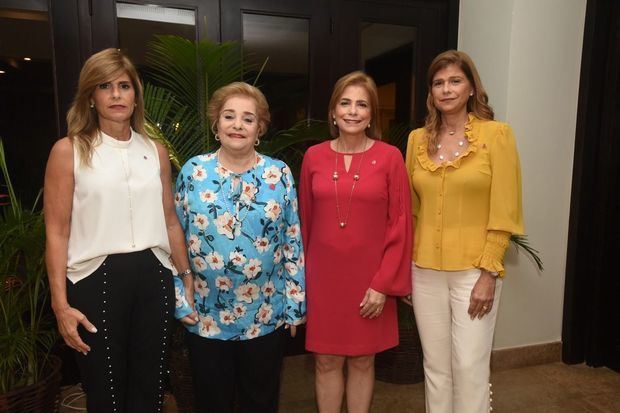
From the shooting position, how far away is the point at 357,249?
1799 mm

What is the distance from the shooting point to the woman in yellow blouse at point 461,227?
172 cm

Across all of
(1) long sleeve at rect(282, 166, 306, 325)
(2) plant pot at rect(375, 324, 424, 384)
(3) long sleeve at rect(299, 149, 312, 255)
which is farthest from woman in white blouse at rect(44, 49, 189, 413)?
(2) plant pot at rect(375, 324, 424, 384)

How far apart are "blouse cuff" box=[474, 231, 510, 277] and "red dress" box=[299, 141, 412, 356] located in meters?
0.27

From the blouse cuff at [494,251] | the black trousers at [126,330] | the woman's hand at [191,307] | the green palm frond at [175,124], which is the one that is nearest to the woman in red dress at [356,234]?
the blouse cuff at [494,251]

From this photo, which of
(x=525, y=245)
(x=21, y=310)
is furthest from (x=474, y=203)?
(x=21, y=310)

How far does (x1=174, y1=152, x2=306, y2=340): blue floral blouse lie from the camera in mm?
1587

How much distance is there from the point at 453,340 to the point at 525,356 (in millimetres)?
1506

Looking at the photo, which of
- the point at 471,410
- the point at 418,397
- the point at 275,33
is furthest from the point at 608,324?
the point at 275,33

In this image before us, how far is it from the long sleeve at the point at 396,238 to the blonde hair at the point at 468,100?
0.17 meters

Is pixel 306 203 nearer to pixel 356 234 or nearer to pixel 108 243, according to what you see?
pixel 356 234

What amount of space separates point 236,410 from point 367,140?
145 centimetres

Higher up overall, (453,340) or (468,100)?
(468,100)

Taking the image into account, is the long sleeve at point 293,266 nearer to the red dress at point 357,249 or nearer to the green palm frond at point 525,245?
the red dress at point 357,249

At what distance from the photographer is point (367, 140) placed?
1.89 metres
